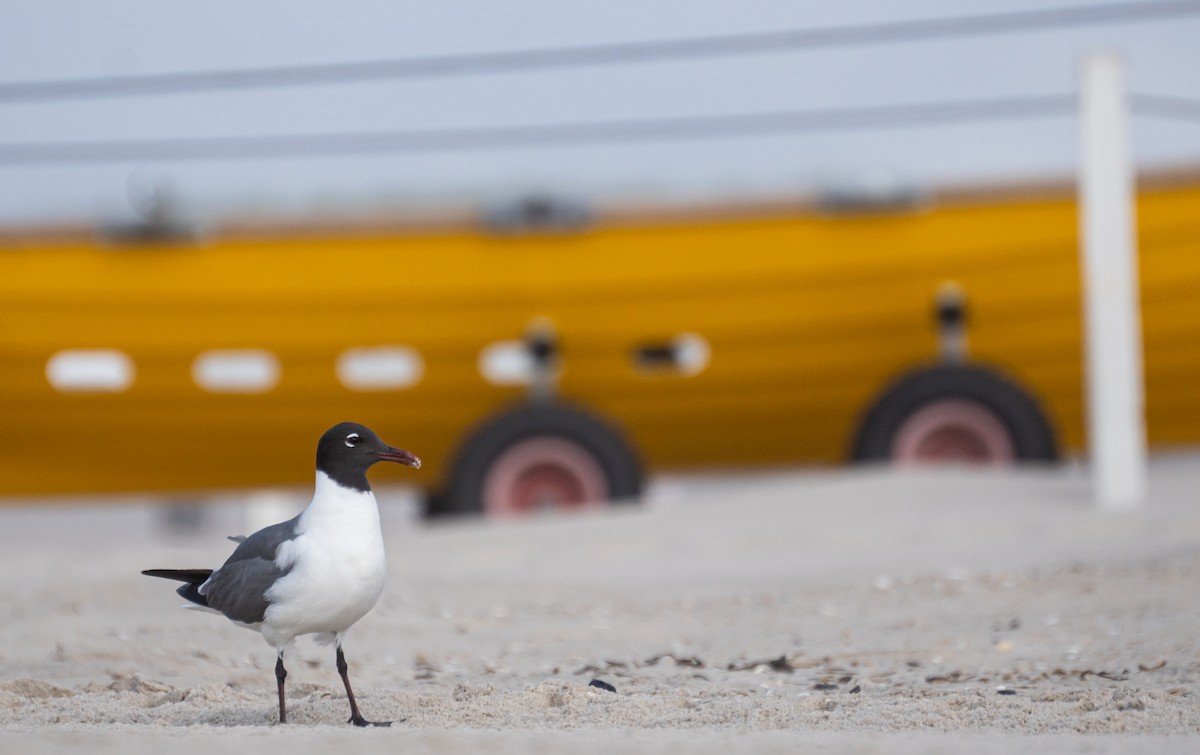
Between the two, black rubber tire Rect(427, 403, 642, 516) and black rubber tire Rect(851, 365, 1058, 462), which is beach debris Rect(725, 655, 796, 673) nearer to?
black rubber tire Rect(427, 403, 642, 516)

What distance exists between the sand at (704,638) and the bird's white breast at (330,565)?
0.81 ft

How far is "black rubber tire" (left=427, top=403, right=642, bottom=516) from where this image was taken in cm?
764

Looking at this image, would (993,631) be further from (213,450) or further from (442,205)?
(213,450)

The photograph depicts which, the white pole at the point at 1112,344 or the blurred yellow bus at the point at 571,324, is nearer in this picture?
the white pole at the point at 1112,344

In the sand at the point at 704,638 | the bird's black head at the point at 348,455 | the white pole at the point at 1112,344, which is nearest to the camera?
the sand at the point at 704,638

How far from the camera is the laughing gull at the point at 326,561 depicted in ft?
9.32

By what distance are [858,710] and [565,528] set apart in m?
3.99

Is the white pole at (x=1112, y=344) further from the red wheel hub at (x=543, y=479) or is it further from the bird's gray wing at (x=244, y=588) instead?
the bird's gray wing at (x=244, y=588)

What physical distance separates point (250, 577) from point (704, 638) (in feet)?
5.95

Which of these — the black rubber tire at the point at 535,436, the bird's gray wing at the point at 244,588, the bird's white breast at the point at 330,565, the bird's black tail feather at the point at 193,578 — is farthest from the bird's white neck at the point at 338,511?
the black rubber tire at the point at 535,436

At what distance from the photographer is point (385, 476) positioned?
8375 millimetres

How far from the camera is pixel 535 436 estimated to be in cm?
766

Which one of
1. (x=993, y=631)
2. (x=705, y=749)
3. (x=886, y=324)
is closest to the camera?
(x=705, y=749)

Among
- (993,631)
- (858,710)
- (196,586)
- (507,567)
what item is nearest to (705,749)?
(858,710)
